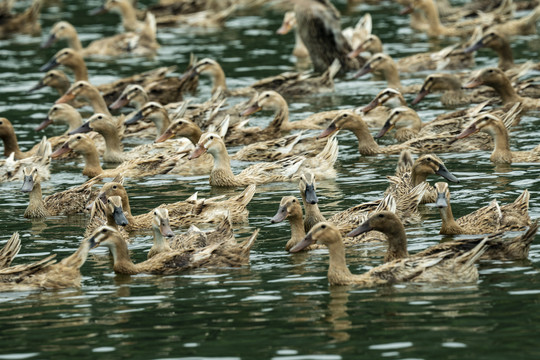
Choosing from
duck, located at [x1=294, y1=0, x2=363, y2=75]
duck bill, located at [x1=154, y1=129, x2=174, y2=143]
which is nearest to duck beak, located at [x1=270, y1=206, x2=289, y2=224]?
duck bill, located at [x1=154, y1=129, x2=174, y2=143]

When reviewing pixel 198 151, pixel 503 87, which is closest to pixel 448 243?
pixel 198 151

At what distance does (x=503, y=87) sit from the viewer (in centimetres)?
1923

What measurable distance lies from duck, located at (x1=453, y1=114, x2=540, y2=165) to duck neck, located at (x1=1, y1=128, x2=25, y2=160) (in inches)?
→ 287

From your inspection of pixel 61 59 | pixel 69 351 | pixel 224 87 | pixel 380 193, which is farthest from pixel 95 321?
pixel 61 59

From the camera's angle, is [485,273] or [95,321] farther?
[485,273]

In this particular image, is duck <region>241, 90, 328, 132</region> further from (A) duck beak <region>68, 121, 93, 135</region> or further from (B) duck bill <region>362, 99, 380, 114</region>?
(A) duck beak <region>68, 121, 93, 135</region>

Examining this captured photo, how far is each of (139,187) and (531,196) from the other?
5.59 metres

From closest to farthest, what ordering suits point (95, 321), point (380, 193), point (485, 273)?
point (95, 321)
point (485, 273)
point (380, 193)

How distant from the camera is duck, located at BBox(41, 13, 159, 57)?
87.8 ft

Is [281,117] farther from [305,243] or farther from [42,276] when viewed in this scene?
[42,276]

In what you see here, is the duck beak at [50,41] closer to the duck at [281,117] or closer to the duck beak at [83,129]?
the duck beak at [83,129]

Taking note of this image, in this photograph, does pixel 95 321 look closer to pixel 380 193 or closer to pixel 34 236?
pixel 34 236

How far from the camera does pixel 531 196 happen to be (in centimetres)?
1373

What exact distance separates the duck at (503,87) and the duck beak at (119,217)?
870cm
